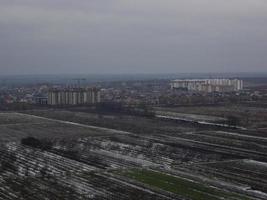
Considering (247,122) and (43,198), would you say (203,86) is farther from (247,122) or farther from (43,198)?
(43,198)

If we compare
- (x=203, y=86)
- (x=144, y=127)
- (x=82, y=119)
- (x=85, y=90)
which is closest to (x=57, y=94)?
(x=85, y=90)

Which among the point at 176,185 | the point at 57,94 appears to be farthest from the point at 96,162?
the point at 57,94

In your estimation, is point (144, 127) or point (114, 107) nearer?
point (144, 127)

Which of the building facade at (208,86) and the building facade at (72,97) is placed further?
the building facade at (208,86)

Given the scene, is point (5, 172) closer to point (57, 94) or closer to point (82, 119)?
point (82, 119)

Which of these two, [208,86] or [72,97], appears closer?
[72,97]

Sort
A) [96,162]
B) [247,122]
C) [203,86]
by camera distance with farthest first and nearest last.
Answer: [203,86] < [247,122] < [96,162]

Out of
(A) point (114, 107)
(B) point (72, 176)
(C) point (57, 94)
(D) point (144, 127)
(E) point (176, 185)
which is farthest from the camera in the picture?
(C) point (57, 94)

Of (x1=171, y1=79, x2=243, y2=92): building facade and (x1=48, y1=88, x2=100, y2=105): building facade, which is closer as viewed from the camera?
(x1=48, y1=88, x2=100, y2=105): building facade

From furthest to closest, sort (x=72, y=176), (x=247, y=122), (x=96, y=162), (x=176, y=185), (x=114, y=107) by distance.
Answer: (x=114, y=107) < (x=247, y=122) < (x=96, y=162) < (x=72, y=176) < (x=176, y=185)
